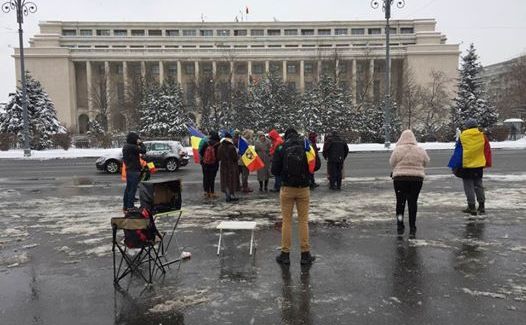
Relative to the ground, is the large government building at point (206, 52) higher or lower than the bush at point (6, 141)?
higher

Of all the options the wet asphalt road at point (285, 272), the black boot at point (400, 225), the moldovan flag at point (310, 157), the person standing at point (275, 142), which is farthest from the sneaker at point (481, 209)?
the person standing at point (275, 142)

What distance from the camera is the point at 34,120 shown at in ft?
140

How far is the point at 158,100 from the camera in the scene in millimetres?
50938

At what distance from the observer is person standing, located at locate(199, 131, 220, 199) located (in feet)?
40.7

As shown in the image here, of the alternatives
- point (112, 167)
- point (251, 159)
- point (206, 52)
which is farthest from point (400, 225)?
point (206, 52)

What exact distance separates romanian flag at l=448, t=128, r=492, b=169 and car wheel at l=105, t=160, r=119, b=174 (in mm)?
15506

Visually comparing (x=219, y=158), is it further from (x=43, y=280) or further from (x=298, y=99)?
(x=298, y=99)

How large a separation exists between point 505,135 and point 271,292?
4151 cm

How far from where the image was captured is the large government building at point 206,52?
9200cm

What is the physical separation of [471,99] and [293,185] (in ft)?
150

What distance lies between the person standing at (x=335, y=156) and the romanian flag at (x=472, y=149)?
4592 mm

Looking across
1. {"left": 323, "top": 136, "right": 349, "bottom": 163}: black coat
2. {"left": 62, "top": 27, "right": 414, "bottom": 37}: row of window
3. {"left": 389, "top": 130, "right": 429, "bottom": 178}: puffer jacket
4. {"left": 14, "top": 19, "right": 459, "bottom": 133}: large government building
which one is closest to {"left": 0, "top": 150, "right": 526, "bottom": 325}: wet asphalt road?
{"left": 389, "top": 130, "right": 429, "bottom": 178}: puffer jacket

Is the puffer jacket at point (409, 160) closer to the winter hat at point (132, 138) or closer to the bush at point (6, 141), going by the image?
the winter hat at point (132, 138)

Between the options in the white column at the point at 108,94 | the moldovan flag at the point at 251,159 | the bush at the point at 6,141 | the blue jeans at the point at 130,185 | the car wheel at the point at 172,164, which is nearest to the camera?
the blue jeans at the point at 130,185
